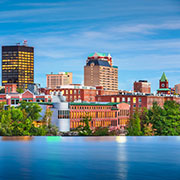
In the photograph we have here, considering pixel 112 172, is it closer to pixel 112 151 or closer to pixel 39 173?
pixel 39 173

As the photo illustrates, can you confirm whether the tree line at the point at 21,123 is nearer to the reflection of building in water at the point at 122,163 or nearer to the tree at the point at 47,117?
the tree at the point at 47,117

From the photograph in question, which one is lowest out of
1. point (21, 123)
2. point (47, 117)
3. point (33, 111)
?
point (21, 123)

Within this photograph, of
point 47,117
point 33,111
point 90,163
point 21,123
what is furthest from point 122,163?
point 47,117

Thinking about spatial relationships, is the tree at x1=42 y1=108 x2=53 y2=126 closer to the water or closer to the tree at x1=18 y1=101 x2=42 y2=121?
the tree at x1=18 y1=101 x2=42 y2=121

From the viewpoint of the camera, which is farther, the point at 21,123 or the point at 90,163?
the point at 21,123

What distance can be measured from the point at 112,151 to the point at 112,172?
4899 centimetres

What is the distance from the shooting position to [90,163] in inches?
4980

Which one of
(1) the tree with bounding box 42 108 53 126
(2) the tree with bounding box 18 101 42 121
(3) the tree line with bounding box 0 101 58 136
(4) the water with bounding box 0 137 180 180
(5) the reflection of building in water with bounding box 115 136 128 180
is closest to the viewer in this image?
(5) the reflection of building in water with bounding box 115 136 128 180

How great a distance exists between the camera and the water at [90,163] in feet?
350

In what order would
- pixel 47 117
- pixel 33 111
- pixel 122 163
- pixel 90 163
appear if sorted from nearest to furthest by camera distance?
pixel 90 163 → pixel 122 163 → pixel 33 111 → pixel 47 117

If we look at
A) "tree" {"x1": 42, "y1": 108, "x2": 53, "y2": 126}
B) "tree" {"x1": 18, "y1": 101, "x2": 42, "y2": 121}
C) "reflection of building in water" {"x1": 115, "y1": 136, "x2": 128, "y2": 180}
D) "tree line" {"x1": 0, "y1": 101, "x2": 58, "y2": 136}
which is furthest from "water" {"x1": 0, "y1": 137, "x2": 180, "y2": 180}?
"tree" {"x1": 42, "y1": 108, "x2": 53, "y2": 126}

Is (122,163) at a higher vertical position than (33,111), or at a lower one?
lower

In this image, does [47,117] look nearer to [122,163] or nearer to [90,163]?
[90,163]

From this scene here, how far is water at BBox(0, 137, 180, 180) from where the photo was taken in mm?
106750
